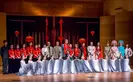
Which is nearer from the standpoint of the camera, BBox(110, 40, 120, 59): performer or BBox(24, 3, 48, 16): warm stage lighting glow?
BBox(110, 40, 120, 59): performer

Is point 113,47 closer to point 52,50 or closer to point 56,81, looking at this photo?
point 52,50

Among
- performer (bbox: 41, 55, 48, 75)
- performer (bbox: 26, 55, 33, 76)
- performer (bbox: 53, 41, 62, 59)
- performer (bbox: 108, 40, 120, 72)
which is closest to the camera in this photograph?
performer (bbox: 26, 55, 33, 76)

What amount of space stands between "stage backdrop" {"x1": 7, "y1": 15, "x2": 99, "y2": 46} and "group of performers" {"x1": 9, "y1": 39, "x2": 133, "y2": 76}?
222 inches

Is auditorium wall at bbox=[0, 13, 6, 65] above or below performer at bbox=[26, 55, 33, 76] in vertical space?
above

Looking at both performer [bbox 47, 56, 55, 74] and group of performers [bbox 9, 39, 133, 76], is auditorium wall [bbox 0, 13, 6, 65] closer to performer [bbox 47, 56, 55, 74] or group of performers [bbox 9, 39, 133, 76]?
group of performers [bbox 9, 39, 133, 76]

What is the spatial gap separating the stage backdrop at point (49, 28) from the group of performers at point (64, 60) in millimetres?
5650


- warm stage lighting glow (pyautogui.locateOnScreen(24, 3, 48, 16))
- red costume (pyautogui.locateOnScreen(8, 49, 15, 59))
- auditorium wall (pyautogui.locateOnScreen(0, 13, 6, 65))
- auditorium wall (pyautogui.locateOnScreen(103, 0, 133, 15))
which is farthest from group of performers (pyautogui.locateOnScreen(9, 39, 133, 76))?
warm stage lighting glow (pyautogui.locateOnScreen(24, 3, 48, 16))

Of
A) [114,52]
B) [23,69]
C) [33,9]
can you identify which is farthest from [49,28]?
[23,69]

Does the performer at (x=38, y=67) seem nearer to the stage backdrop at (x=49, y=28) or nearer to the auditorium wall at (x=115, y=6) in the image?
the stage backdrop at (x=49, y=28)

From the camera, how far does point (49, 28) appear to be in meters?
23.2

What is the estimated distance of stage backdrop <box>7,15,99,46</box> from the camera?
880 inches

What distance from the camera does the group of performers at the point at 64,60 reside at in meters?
15.9

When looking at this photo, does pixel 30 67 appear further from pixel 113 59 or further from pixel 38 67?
pixel 113 59

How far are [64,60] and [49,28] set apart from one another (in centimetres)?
742
